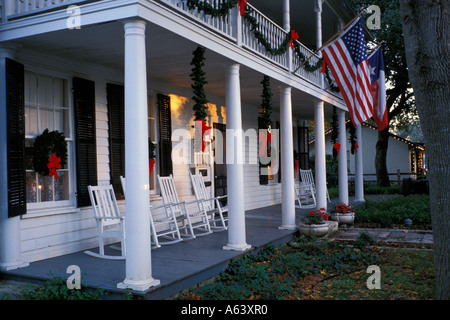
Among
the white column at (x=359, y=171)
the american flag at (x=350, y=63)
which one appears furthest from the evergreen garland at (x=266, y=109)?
the white column at (x=359, y=171)

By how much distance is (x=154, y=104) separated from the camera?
773 centimetres

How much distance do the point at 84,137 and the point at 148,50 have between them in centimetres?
160

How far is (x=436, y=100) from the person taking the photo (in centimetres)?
394

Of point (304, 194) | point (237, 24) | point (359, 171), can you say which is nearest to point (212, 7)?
point (237, 24)

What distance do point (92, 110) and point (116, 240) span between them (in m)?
2.09

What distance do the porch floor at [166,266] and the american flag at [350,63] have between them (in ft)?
9.97

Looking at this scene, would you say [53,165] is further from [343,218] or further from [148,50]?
[343,218]

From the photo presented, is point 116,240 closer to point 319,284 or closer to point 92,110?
point 92,110

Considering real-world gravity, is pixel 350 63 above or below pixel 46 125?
above

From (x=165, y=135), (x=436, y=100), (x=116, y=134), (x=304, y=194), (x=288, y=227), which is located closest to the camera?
(x=436, y=100)

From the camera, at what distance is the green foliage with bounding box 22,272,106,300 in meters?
4.05

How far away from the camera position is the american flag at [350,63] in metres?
7.69

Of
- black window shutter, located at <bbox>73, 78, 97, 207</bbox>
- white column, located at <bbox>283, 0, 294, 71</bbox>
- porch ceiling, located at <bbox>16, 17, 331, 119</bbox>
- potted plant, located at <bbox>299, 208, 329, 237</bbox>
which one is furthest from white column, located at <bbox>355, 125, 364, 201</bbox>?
A: black window shutter, located at <bbox>73, 78, 97, 207</bbox>

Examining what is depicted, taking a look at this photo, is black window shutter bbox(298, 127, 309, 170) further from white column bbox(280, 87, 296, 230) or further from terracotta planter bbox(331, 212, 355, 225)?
white column bbox(280, 87, 296, 230)
